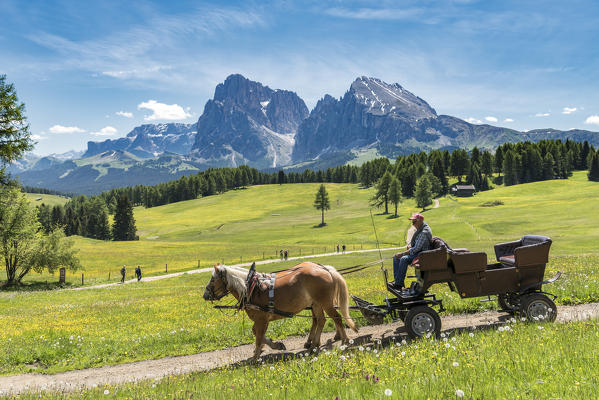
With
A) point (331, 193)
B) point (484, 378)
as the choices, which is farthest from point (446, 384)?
point (331, 193)

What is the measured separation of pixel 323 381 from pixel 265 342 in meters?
3.62

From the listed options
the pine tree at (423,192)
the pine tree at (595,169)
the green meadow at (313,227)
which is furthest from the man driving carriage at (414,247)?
the pine tree at (595,169)

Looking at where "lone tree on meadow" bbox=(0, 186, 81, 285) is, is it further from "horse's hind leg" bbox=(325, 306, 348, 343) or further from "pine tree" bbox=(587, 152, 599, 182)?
"pine tree" bbox=(587, 152, 599, 182)

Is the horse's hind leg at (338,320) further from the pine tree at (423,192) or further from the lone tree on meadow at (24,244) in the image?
the pine tree at (423,192)

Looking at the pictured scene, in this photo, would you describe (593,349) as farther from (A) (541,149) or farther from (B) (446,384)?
(A) (541,149)

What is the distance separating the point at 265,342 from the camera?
891 cm

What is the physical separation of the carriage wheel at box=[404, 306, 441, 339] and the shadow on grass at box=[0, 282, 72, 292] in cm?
4303

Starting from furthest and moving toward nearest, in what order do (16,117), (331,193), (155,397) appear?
(331,193)
(16,117)
(155,397)

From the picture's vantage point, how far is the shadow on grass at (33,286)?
3675 cm

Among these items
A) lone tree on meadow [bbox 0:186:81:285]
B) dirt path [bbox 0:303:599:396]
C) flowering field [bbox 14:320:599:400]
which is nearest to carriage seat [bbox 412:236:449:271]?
flowering field [bbox 14:320:599:400]

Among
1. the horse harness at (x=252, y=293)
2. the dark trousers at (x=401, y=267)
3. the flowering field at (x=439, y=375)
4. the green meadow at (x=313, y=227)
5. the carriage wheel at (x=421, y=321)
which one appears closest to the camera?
the flowering field at (x=439, y=375)

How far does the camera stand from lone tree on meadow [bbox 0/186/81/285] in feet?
124

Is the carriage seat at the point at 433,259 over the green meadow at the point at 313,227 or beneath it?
over

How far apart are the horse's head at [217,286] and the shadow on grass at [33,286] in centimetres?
3920
